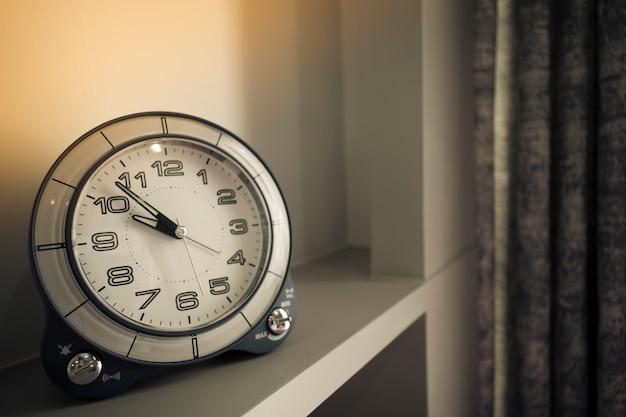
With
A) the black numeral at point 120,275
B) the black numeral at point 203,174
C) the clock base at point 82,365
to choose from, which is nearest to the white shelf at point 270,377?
the clock base at point 82,365

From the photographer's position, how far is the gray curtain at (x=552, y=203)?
1.07 metres

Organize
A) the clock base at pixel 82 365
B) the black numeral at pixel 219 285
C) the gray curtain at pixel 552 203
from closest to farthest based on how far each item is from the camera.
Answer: the clock base at pixel 82 365, the black numeral at pixel 219 285, the gray curtain at pixel 552 203

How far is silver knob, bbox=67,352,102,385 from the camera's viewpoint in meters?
0.55

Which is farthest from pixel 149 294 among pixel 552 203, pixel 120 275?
pixel 552 203

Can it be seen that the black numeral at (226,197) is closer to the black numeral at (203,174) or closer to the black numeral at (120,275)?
the black numeral at (203,174)

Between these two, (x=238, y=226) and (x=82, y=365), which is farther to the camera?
(x=238, y=226)

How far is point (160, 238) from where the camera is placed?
62 cm

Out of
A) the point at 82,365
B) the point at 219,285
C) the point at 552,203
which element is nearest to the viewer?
the point at 82,365

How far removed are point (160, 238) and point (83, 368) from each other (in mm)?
168

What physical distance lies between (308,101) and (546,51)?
0.57m

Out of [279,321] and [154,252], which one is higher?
[154,252]

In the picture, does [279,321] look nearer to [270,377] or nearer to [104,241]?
[270,377]

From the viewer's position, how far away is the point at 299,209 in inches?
49.3

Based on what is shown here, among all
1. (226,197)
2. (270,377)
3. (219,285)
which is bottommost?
(270,377)
